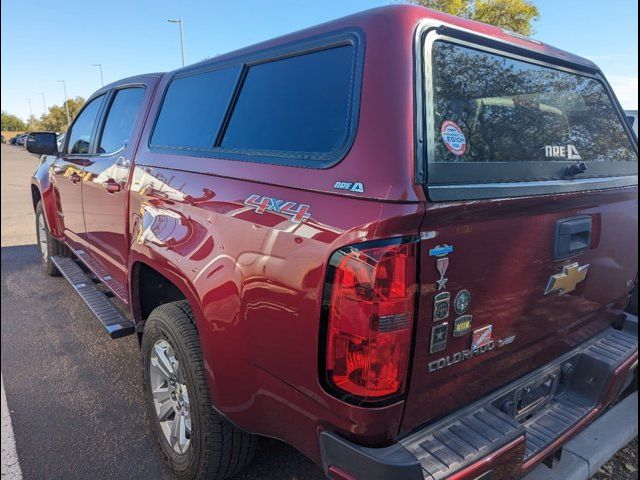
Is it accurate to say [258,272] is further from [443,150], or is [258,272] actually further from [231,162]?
[443,150]

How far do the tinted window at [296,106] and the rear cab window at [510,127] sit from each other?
316 millimetres

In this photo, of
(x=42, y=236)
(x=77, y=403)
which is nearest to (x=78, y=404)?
(x=77, y=403)

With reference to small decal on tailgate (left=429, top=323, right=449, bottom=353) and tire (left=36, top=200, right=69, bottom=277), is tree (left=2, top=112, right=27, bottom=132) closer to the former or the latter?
tire (left=36, top=200, right=69, bottom=277)

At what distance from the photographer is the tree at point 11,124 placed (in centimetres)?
9438

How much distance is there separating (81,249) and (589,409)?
3.96m

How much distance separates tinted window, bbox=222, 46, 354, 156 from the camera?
1766 millimetres

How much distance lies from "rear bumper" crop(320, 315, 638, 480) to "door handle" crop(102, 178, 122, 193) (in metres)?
2.25

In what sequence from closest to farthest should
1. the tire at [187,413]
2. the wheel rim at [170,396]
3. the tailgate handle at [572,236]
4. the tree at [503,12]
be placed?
the tailgate handle at [572,236] → the tire at [187,413] → the wheel rim at [170,396] → the tree at [503,12]

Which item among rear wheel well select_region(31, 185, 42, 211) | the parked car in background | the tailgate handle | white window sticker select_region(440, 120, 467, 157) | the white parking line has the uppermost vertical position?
the parked car in background

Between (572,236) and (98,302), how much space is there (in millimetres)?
3145

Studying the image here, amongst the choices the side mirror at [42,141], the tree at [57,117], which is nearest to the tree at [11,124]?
the tree at [57,117]

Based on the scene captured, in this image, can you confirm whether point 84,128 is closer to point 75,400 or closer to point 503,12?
point 75,400

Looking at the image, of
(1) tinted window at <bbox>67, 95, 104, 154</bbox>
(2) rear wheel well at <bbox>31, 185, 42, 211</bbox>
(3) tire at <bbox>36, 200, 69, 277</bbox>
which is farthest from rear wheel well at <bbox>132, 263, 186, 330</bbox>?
(2) rear wheel well at <bbox>31, 185, 42, 211</bbox>

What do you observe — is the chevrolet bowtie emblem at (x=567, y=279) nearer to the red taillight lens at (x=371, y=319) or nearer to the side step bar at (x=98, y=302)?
the red taillight lens at (x=371, y=319)
